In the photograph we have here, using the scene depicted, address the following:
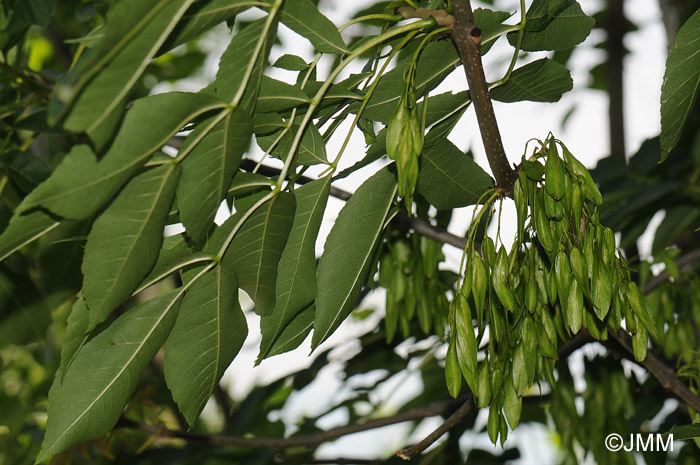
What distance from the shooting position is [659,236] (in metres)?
1.57

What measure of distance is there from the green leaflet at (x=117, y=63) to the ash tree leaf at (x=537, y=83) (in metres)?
0.46

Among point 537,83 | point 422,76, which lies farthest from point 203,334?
point 537,83

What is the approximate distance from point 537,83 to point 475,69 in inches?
6.4

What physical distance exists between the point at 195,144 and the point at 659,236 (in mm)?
1295

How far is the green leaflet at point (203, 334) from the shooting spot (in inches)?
26.6

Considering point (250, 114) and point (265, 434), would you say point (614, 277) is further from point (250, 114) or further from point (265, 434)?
point (265, 434)

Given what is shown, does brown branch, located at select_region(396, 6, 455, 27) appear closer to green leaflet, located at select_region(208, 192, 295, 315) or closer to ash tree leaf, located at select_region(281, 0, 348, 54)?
ash tree leaf, located at select_region(281, 0, 348, 54)

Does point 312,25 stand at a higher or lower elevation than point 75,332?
higher

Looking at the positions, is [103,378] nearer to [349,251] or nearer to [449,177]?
[349,251]

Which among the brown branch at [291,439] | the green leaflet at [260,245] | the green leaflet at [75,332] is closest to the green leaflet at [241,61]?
the green leaflet at [260,245]

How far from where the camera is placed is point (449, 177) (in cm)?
85

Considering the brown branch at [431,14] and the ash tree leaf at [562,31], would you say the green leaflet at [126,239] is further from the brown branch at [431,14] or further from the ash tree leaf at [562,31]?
the ash tree leaf at [562,31]

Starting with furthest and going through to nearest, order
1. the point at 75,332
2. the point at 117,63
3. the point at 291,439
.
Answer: the point at 291,439
the point at 75,332
the point at 117,63

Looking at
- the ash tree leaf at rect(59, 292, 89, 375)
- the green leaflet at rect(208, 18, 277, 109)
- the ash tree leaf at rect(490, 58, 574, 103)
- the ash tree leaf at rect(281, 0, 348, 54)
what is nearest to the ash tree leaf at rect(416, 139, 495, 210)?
the ash tree leaf at rect(490, 58, 574, 103)
